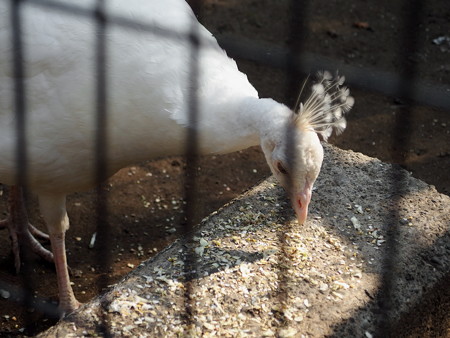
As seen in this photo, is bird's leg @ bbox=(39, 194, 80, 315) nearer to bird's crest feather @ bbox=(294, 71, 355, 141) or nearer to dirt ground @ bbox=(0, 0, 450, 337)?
dirt ground @ bbox=(0, 0, 450, 337)

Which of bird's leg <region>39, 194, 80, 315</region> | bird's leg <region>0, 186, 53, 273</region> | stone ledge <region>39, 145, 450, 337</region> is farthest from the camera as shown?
bird's leg <region>0, 186, 53, 273</region>

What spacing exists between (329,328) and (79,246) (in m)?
1.47

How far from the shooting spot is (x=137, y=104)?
266 cm

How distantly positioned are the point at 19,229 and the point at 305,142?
1562 mm

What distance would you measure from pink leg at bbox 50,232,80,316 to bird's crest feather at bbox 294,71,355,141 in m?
1.20

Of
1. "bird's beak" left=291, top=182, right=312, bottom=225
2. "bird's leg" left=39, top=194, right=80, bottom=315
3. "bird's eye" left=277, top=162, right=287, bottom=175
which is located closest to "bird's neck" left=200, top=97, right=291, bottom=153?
"bird's eye" left=277, top=162, right=287, bottom=175

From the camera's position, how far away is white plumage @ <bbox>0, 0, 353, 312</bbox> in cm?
265

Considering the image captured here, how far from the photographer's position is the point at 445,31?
5383 mm

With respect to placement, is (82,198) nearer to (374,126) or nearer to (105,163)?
(105,163)

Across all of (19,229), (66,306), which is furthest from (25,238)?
(66,306)

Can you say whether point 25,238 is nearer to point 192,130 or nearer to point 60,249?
point 60,249

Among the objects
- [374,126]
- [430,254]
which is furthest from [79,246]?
[374,126]

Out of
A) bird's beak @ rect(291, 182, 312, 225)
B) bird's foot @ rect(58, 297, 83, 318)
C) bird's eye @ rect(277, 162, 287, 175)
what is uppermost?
bird's eye @ rect(277, 162, 287, 175)

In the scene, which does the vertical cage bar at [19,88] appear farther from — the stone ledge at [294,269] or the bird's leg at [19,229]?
the bird's leg at [19,229]
